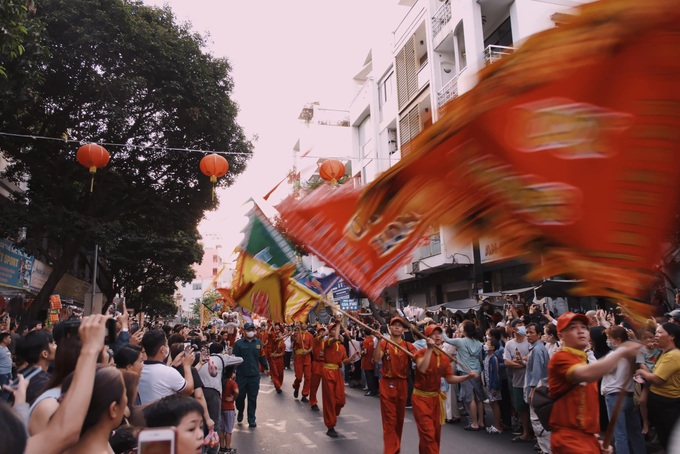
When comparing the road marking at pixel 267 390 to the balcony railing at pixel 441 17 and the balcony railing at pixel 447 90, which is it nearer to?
the balcony railing at pixel 447 90

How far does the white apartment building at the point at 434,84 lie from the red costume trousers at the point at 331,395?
5855 millimetres

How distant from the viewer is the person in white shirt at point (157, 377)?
443 centimetres

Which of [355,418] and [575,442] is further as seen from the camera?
[355,418]

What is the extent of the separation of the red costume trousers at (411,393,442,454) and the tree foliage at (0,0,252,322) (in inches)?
351

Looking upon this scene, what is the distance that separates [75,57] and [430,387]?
1277cm

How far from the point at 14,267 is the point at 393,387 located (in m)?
14.7

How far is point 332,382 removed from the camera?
9.72 metres

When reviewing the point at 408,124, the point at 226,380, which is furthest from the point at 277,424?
the point at 408,124

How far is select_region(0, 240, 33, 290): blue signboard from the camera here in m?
15.6

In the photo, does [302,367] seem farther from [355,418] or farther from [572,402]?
[572,402]

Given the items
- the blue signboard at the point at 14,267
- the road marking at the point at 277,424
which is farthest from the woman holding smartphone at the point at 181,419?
the blue signboard at the point at 14,267

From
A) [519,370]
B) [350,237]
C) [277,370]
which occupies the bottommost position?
[277,370]

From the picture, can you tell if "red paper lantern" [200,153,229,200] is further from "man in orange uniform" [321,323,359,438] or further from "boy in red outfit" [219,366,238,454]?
"boy in red outfit" [219,366,238,454]

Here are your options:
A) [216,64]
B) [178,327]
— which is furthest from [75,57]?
[178,327]
